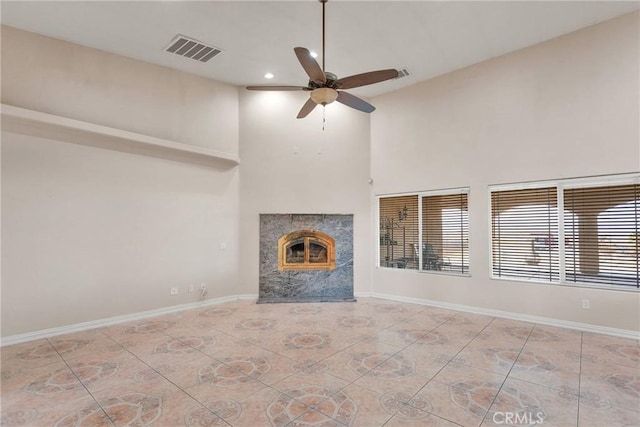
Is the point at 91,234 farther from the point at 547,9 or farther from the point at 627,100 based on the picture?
the point at 627,100

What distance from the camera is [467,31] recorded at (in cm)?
431

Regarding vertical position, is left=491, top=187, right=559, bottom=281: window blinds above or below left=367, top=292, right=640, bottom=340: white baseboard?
above

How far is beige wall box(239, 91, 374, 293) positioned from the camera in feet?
20.0

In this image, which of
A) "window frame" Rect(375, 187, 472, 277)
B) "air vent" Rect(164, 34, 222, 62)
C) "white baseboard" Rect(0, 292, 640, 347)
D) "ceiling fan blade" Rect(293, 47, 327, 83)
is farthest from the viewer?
"window frame" Rect(375, 187, 472, 277)

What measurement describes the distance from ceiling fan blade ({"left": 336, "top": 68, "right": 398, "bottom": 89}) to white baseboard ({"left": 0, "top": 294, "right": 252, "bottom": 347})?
14.6 feet

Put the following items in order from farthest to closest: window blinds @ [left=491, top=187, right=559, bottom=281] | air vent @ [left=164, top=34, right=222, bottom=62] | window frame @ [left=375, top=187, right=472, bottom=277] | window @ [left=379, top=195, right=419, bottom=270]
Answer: window @ [left=379, top=195, right=419, bottom=270]
window frame @ [left=375, top=187, right=472, bottom=277]
window blinds @ [left=491, top=187, right=559, bottom=281]
air vent @ [left=164, top=34, right=222, bottom=62]

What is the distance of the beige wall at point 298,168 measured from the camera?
20.0 ft

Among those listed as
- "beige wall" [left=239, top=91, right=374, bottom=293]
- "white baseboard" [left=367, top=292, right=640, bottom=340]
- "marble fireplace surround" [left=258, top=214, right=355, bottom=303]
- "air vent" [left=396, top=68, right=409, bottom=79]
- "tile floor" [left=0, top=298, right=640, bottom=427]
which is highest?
"air vent" [left=396, top=68, right=409, bottom=79]

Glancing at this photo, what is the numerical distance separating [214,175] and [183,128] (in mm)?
973

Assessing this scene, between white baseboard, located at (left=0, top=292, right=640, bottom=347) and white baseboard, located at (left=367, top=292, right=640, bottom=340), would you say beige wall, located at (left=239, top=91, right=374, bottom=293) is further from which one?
white baseboard, located at (left=367, top=292, right=640, bottom=340)

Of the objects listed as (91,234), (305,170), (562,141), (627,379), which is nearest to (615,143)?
(562,141)

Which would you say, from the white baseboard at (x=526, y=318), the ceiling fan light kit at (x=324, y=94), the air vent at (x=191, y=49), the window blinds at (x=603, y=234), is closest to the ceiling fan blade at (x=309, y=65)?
the ceiling fan light kit at (x=324, y=94)

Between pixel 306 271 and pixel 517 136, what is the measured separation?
14.3ft

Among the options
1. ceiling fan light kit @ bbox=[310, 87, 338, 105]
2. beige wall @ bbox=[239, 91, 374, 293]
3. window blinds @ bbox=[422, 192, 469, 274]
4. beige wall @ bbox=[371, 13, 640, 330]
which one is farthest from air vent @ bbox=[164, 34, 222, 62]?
window blinds @ bbox=[422, 192, 469, 274]
